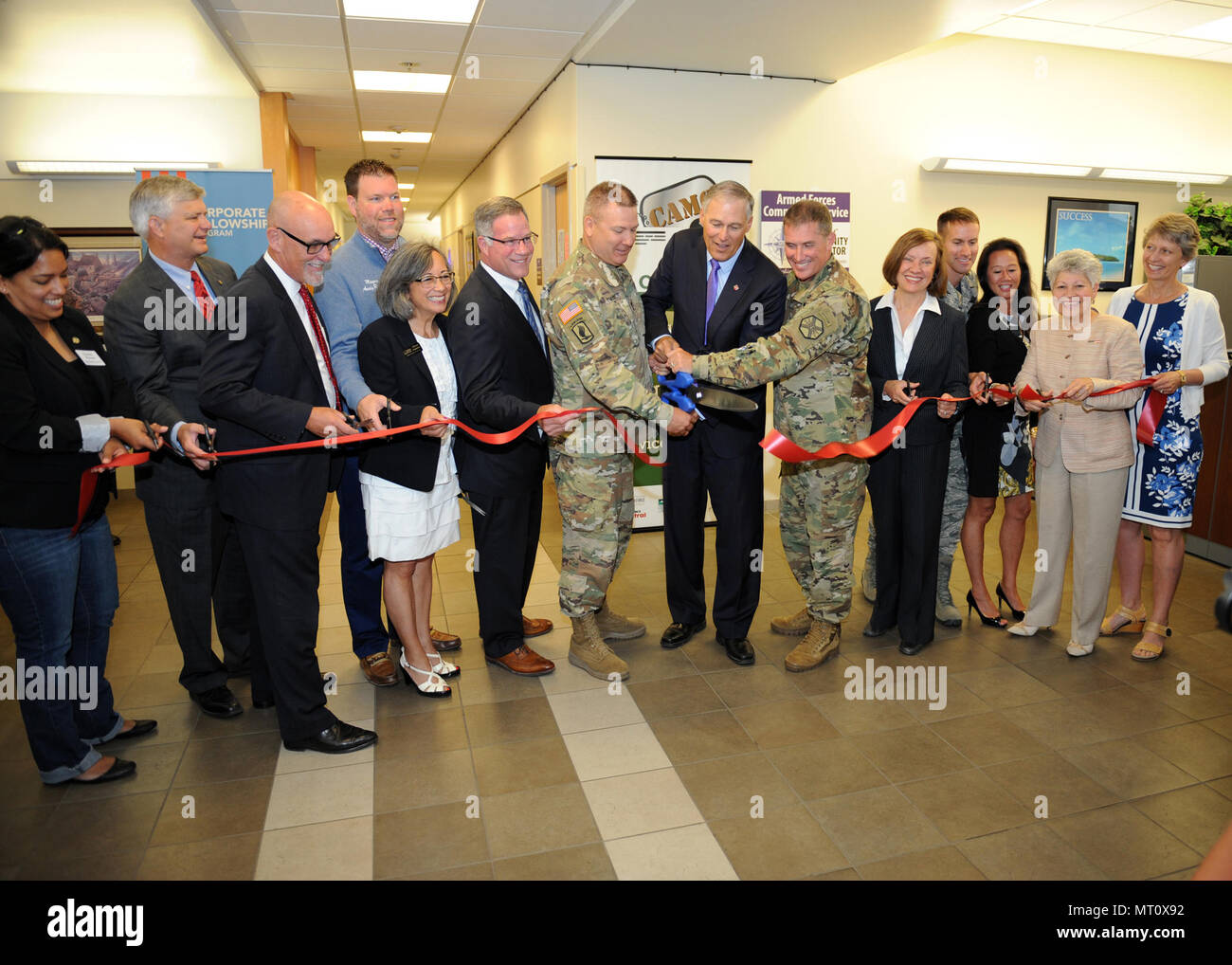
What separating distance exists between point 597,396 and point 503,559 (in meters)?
0.80

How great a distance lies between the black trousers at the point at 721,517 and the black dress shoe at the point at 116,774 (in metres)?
2.28

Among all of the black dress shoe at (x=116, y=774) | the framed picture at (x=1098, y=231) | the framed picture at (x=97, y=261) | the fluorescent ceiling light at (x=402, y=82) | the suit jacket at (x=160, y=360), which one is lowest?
the black dress shoe at (x=116, y=774)

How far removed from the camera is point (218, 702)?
3320 millimetres

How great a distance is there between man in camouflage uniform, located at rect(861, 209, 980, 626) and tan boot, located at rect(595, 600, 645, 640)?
3.94 feet

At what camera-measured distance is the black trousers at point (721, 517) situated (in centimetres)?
363

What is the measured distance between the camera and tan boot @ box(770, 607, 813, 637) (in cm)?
404

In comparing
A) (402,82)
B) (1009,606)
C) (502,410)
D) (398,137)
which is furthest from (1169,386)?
(398,137)

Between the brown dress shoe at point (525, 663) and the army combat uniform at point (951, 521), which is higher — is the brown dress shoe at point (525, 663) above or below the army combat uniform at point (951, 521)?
below

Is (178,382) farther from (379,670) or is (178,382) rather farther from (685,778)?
(685,778)

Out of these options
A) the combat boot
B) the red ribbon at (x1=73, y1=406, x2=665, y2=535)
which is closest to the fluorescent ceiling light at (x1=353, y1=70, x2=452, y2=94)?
the red ribbon at (x1=73, y1=406, x2=665, y2=535)

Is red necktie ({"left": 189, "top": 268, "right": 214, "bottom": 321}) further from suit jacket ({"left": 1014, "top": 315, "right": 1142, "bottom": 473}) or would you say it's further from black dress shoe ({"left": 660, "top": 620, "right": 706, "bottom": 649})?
suit jacket ({"left": 1014, "top": 315, "right": 1142, "bottom": 473})

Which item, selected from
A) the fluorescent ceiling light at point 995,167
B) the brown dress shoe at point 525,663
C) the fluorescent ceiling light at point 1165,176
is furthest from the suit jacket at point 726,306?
the fluorescent ceiling light at point 1165,176

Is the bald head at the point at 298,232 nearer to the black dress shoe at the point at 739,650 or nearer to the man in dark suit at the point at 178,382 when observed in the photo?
the man in dark suit at the point at 178,382

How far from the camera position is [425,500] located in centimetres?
322
